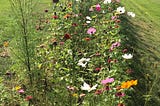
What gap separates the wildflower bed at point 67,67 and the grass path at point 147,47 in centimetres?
24

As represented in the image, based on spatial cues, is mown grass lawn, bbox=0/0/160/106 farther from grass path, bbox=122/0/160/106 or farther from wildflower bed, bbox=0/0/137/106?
wildflower bed, bbox=0/0/137/106

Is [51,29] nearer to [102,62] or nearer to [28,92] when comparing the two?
[102,62]

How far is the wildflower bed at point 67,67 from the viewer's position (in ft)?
15.2

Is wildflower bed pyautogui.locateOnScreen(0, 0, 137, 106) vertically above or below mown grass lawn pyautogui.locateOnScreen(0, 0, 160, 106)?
above

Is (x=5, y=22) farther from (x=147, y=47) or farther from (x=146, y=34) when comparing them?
(x=147, y=47)

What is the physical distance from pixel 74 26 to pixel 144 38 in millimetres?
1502

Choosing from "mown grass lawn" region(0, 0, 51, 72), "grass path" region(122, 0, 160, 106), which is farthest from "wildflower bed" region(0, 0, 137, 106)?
"mown grass lawn" region(0, 0, 51, 72)

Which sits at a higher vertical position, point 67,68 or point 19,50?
point 19,50

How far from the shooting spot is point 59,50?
6.30m

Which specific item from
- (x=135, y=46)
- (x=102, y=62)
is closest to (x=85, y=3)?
(x=135, y=46)

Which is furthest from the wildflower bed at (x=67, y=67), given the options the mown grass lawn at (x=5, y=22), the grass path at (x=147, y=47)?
the mown grass lawn at (x=5, y=22)

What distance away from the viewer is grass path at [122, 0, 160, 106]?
5086 mm

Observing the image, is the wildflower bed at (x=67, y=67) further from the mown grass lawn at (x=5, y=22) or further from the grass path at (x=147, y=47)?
the mown grass lawn at (x=5, y=22)

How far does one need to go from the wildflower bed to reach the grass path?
0.24m
